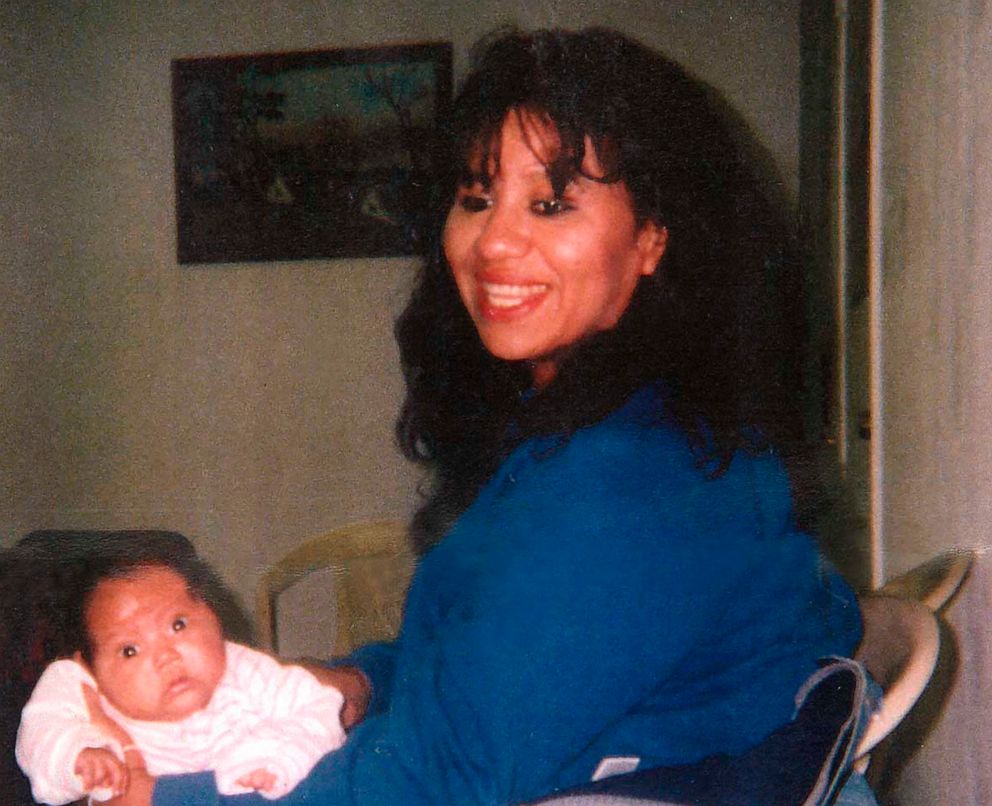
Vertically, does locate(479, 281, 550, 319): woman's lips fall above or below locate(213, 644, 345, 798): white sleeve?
above

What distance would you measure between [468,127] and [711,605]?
0.34m

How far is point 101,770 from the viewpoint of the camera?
443 mm

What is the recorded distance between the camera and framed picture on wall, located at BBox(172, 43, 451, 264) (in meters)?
0.92

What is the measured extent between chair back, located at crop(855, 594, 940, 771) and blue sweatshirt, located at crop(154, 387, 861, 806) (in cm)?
5

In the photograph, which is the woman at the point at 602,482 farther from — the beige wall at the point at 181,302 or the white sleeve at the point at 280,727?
the beige wall at the point at 181,302

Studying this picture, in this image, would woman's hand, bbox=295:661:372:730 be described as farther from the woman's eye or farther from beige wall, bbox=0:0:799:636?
the woman's eye

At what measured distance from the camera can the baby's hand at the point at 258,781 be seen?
0.45 meters

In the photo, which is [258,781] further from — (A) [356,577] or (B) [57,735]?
(A) [356,577]

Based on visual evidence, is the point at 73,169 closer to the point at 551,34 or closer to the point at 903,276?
the point at 551,34

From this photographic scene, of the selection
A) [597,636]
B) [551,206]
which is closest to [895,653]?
[597,636]

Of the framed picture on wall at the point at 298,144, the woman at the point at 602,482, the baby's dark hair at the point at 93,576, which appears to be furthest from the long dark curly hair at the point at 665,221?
the framed picture on wall at the point at 298,144

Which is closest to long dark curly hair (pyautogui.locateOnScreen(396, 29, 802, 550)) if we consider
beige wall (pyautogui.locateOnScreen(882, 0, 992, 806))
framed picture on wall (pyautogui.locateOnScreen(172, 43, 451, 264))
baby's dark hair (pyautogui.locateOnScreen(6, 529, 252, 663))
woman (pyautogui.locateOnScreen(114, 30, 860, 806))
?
woman (pyautogui.locateOnScreen(114, 30, 860, 806))

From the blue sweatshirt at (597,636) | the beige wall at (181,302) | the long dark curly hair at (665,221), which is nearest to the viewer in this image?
the blue sweatshirt at (597,636)

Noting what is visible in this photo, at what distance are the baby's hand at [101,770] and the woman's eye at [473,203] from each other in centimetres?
40
